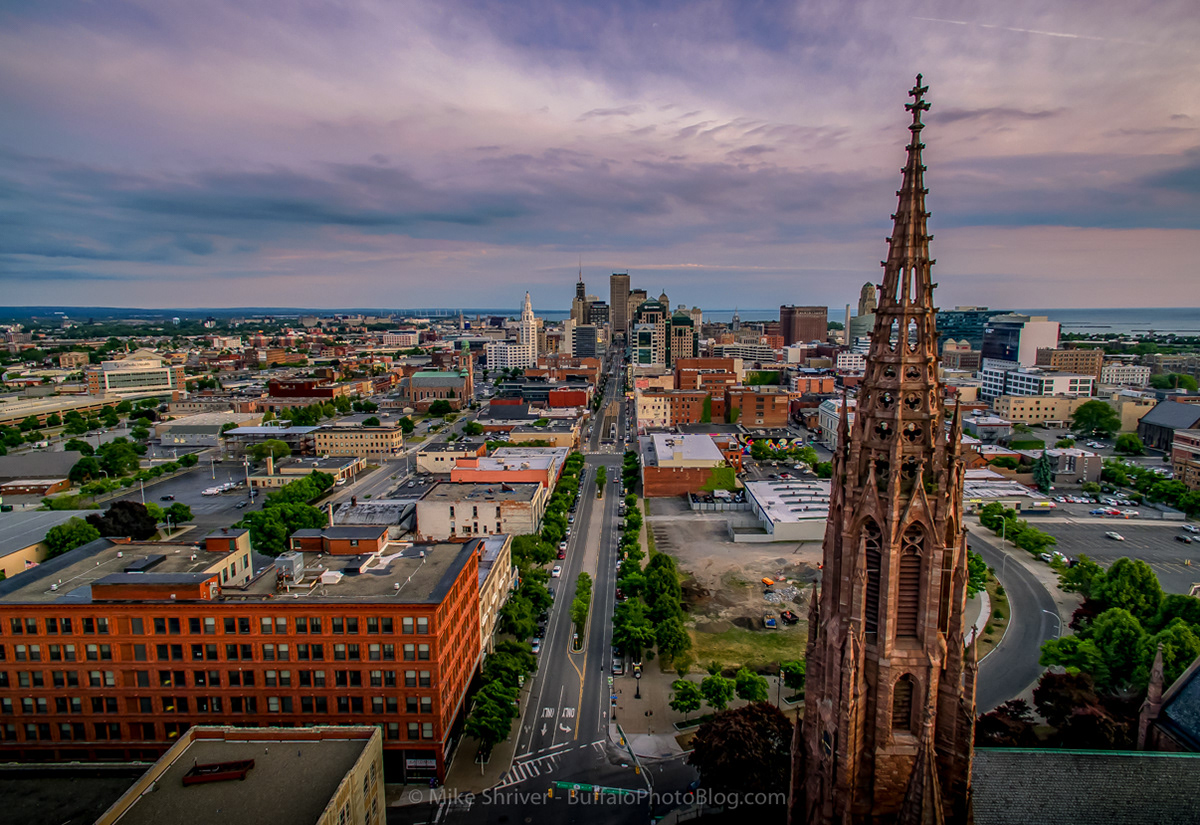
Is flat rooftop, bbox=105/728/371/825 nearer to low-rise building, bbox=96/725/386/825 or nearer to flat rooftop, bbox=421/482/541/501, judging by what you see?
low-rise building, bbox=96/725/386/825

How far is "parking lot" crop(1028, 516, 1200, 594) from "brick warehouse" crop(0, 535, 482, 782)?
80.6 meters

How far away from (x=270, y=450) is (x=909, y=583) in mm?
133128

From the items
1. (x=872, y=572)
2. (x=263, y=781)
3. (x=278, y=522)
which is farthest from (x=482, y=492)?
(x=872, y=572)

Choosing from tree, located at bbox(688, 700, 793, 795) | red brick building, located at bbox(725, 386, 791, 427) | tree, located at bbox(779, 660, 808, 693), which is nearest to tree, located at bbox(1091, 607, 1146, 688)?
tree, located at bbox(779, 660, 808, 693)

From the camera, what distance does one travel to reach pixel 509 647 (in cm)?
5366

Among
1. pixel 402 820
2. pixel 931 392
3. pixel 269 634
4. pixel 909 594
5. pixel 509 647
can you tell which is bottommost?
pixel 402 820

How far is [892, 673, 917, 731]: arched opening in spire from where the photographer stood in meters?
21.9

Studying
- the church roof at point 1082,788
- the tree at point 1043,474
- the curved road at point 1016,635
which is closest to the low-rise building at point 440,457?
the curved road at point 1016,635

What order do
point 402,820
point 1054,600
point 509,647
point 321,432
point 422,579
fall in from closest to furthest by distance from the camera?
1. point 402,820
2. point 422,579
3. point 509,647
4. point 1054,600
5. point 321,432

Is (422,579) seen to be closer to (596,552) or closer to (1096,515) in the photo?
(596,552)

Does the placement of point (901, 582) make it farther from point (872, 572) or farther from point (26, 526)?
point (26, 526)

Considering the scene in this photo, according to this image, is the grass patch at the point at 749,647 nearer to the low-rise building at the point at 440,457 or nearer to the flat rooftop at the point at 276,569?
the flat rooftop at the point at 276,569

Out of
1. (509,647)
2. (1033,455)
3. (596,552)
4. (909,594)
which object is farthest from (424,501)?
(1033,455)

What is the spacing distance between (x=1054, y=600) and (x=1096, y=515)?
41337 mm
